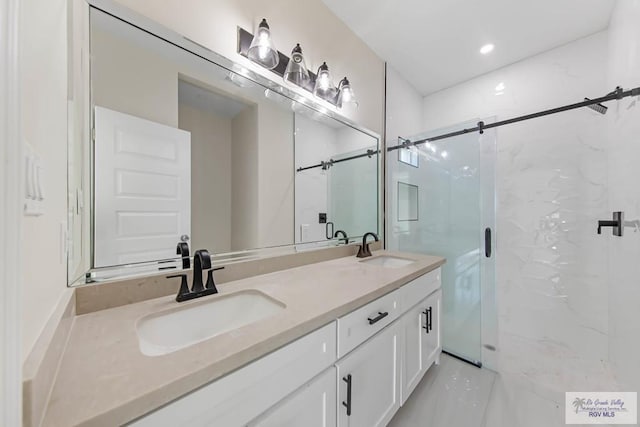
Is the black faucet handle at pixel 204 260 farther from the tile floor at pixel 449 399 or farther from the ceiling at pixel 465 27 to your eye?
the ceiling at pixel 465 27

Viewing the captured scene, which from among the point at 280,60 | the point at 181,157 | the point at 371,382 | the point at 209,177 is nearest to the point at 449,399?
the point at 371,382

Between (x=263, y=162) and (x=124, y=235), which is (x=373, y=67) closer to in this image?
(x=263, y=162)

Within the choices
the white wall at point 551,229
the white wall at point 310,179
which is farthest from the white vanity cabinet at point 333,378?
the white wall at point 551,229

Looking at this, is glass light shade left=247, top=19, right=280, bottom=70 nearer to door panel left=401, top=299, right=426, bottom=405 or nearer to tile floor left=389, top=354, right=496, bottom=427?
door panel left=401, top=299, right=426, bottom=405

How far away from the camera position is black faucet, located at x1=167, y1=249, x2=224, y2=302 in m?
0.88

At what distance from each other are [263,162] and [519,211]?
7.22 ft

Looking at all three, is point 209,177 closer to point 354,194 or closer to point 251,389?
point 251,389

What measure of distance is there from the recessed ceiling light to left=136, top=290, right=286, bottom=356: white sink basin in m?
2.49

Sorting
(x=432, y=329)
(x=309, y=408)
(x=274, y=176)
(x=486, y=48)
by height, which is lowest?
(x=432, y=329)

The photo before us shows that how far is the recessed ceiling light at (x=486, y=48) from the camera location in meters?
1.95

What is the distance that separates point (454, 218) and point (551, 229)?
73cm

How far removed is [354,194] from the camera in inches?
78.1

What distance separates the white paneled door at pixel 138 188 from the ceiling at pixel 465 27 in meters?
1.50

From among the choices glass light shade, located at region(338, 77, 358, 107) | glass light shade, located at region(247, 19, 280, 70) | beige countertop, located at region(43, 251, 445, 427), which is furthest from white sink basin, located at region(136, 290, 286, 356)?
glass light shade, located at region(338, 77, 358, 107)
